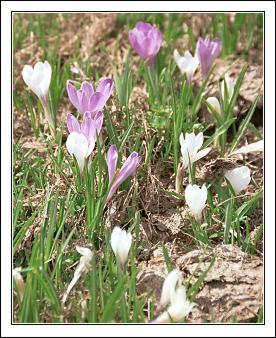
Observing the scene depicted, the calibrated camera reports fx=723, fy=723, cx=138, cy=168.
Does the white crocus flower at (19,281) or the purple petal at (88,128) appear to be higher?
the purple petal at (88,128)

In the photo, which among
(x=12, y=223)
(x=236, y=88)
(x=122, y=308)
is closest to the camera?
(x=122, y=308)

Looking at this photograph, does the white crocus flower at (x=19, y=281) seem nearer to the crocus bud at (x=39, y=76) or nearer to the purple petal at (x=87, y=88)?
the purple petal at (x=87, y=88)

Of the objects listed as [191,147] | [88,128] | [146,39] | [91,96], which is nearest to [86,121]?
[88,128]

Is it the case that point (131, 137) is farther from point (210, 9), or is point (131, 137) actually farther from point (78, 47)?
point (78, 47)

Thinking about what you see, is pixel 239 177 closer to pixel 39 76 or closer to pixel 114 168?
pixel 114 168

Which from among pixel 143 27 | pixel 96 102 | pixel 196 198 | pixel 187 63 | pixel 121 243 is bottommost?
pixel 121 243

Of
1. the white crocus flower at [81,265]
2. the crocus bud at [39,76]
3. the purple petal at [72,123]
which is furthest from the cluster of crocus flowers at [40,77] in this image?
the white crocus flower at [81,265]

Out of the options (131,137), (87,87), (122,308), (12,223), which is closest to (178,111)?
(131,137)
